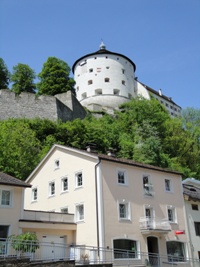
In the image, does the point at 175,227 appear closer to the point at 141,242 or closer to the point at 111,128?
the point at 141,242

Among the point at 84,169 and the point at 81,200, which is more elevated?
the point at 84,169

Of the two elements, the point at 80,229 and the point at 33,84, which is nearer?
the point at 80,229

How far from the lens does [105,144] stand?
42.3 metres

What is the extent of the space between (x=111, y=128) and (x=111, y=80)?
24648 mm

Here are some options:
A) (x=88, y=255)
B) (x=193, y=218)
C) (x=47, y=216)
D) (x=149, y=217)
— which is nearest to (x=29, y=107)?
(x=47, y=216)

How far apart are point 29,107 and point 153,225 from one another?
1061 inches

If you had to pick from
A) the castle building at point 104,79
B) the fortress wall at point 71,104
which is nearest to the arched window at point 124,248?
the fortress wall at point 71,104

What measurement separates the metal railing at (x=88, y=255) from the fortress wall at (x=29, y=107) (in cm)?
2585

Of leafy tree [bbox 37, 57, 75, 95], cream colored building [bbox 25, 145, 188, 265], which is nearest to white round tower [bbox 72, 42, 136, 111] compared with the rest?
leafy tree [bbox 37, 57, 75, 95]

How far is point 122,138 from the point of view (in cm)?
4528

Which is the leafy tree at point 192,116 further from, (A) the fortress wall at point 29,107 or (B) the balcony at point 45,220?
(B) the balcony at point 45,220

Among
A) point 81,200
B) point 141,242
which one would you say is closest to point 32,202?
point 81,200

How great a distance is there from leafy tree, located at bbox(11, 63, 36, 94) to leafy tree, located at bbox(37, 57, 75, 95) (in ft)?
4.47

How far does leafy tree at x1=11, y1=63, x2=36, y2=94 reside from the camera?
59.6 m
